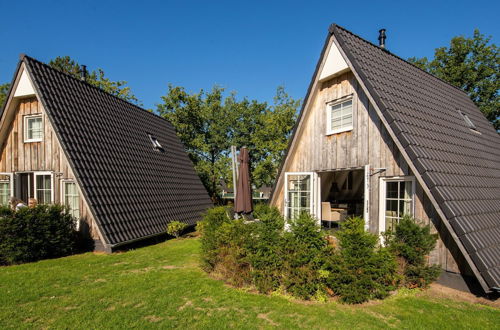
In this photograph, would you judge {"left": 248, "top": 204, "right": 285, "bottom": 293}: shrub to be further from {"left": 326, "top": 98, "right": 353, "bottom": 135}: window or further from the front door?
the front door

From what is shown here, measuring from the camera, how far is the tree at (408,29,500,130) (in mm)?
21562

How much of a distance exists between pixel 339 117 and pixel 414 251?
4.66m

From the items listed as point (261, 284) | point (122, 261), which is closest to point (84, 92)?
point (122, 261)

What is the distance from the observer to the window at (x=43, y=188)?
1040cm

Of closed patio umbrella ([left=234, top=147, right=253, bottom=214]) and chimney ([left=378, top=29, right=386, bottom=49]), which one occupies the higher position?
chimney ([left=378, top=29, right=386, bottom=49])

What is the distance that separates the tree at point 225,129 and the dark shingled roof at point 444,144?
14.5 metres

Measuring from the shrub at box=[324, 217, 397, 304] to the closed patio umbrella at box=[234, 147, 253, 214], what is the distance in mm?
4761

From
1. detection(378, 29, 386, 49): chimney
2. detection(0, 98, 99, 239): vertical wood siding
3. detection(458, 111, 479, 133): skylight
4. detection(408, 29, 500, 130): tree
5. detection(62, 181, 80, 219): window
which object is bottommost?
detection(62, 181, 80, 219): window

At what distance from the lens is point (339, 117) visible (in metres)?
8.98

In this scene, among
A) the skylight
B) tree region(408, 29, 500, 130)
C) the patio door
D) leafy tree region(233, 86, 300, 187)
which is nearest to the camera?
the skylight

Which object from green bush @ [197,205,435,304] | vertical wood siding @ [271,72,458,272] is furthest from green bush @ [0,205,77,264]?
vertical wood siding @ [271,72,458,272]

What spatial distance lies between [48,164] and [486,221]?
1270cm

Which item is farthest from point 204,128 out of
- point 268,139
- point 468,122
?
point 468,122

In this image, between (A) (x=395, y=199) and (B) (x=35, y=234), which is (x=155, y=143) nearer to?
(B) (x=35, y=234)
